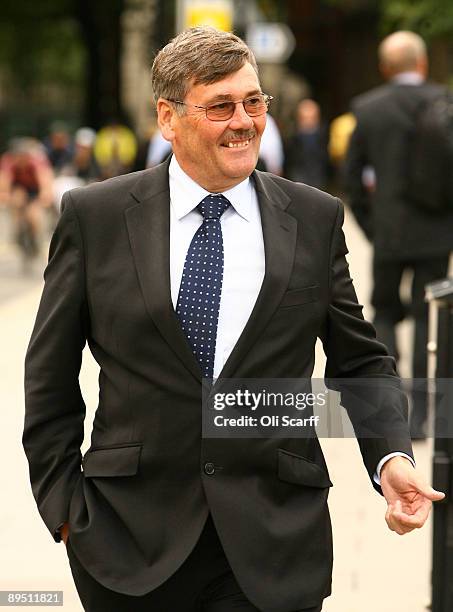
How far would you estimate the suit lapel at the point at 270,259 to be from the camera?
307 cm

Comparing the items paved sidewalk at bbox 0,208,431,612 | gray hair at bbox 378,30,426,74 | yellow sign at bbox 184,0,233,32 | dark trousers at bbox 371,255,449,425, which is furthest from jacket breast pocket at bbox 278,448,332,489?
yellow sign at bbox 184,0,233,32

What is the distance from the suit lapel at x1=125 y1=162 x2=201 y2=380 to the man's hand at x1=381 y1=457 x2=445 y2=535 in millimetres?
464

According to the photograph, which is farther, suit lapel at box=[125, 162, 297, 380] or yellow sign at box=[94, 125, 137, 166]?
yellow sign at box=[94, 125, 137, 166]

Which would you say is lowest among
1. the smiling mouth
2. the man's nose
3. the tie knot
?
the tie knot

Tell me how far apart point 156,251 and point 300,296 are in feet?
1.01

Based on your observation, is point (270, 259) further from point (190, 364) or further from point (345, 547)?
point (345, 547)

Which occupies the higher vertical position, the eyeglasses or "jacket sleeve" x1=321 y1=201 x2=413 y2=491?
the eyeglasses

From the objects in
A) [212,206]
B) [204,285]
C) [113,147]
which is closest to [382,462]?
[204,285]

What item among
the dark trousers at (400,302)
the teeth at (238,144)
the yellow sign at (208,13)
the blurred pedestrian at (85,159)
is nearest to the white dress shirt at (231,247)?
the teeth at (238,144)

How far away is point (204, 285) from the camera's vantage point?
3137 mm

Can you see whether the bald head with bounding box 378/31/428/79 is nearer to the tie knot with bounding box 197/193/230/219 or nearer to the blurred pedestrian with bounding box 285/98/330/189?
the tie knot with bounding box 197/193/230/219

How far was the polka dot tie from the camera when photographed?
311 centimetres

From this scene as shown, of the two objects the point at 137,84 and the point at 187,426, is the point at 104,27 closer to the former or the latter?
the point at 137,84

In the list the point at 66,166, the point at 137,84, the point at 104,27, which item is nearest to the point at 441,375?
the point at 66,166
